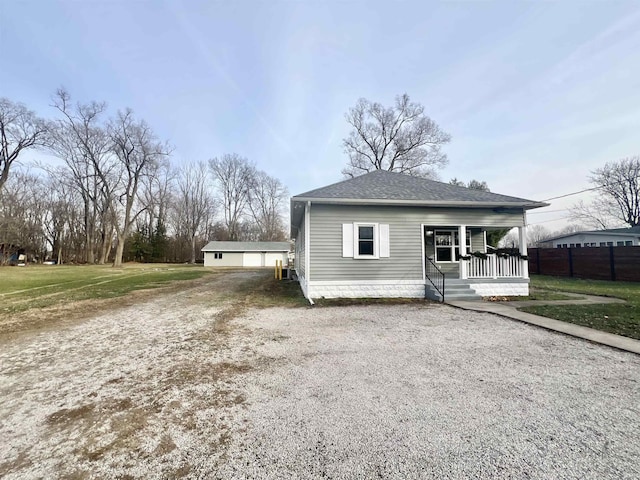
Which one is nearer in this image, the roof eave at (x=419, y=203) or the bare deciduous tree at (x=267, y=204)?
the roof eave at (x=419, y=203)

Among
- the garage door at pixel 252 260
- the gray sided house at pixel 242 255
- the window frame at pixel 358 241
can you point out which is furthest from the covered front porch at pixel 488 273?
the garage door at pixel 252 260

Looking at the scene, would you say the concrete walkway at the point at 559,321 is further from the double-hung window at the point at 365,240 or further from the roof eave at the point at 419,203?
the roof eave at the point at 419,203

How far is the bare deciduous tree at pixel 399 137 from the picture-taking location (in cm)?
2870

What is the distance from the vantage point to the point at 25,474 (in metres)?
1.87

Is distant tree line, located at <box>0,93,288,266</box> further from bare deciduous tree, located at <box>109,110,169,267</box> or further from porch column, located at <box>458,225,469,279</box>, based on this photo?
porch column, located at <box>458,225,469,279</box>

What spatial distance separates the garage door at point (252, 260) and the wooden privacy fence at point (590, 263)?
28258 millimetres

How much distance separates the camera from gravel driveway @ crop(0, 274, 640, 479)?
1965mm

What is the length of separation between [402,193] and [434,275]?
3095 mm

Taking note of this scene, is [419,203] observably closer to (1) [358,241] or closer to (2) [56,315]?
(1) [358,241]

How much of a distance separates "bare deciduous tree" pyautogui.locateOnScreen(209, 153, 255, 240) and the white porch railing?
39284mm

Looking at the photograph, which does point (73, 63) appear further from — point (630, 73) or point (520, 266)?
point (630, 73)

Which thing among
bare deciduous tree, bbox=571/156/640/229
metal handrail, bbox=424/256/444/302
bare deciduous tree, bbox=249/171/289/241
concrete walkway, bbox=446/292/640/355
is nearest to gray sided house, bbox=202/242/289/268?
bare deciduous tree, bbox=249/171/289/241

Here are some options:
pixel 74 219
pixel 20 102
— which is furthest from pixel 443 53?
pixel 74 219

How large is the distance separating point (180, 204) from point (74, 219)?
14.5 metres
